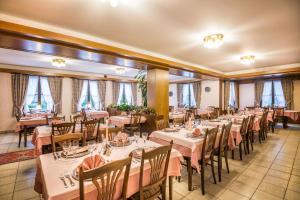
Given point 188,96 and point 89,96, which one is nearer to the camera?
point 89,96

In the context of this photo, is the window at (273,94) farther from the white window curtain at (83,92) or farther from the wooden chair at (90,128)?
the white window curtain at (83,92)

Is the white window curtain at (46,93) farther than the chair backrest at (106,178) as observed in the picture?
Yes

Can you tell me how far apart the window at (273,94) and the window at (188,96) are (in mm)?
4011

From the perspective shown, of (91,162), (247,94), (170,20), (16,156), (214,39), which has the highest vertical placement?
(170,20)

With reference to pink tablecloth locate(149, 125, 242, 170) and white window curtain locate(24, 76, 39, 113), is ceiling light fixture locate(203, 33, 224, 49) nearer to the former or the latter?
pink tablecloth locate(149, 125, 242, 170)

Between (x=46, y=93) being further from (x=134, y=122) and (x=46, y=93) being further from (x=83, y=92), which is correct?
(x=134, y=122)

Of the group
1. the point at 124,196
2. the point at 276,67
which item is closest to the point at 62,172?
the point at 124,196

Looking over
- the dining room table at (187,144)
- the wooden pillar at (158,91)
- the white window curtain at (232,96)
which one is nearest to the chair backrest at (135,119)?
the wooden pillar at (158,91)

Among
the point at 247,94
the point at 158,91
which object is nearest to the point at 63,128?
the point at 158,91

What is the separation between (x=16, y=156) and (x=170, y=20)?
4.75 metres

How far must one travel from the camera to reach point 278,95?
876cm

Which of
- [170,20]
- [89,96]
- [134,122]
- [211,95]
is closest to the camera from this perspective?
[170,20]

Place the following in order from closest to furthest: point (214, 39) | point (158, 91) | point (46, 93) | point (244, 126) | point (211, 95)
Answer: point (214, 39) → point (244, 126) → point (158, 91) → point (46, 93) → point (211, 95)

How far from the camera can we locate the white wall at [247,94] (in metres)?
9.55
